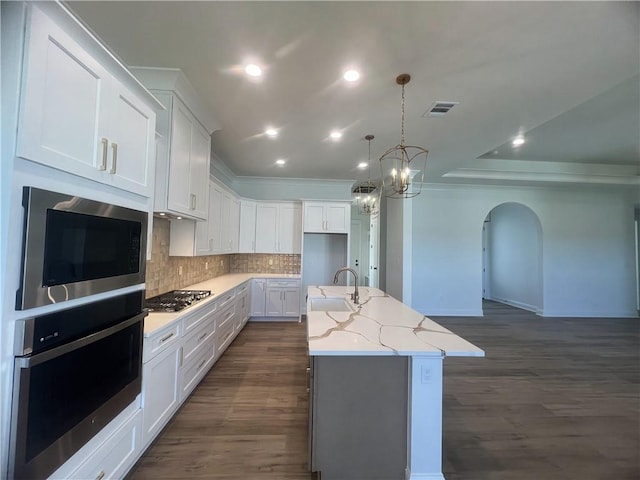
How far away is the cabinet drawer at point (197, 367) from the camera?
2.32 metres

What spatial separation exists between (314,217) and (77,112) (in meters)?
4.24

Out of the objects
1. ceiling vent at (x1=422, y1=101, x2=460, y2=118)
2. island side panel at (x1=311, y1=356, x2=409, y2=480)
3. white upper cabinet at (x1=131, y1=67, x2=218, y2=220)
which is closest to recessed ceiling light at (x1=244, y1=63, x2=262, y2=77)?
white upper cabinet at (x1=131, y1=67, x2=218, y2=220)

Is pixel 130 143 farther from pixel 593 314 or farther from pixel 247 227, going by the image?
pixel 593 314

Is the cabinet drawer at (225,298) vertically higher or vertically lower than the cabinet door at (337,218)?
lower

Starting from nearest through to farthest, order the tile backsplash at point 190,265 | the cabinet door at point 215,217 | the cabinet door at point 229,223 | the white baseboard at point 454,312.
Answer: the tile backsplash at point 190,265 < the cabinet door at point 215,217 < the cabinet door at point 229,223 < the white baseboard at point 454,312

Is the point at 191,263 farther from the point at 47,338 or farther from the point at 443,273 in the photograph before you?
the point at 443,273

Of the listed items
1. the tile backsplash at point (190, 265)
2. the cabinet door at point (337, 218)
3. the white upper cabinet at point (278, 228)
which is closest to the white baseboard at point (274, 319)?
the tile backsplash at point (190, 265)

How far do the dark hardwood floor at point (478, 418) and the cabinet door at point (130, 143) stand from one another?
1.83m

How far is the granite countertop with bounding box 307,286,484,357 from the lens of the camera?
1.39 m

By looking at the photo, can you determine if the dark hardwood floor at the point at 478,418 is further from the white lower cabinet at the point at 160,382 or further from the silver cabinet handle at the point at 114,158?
the silver cabinet handle at the point at 114,158

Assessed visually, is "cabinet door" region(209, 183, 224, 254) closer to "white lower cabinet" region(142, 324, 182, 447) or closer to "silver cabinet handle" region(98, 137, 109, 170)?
"white lower cabinet" region(142, 324, 182, 447)

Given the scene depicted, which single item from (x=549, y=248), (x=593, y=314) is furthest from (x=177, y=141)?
(x=593, y=314)

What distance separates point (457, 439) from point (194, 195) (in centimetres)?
312

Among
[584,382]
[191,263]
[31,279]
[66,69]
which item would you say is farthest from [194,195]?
[584,382]
